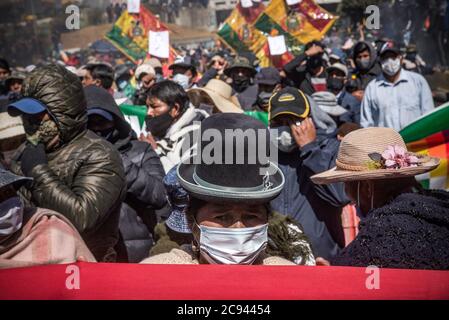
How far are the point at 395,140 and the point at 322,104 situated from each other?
3.20m

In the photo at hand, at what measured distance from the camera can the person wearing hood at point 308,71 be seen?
25.6 feet

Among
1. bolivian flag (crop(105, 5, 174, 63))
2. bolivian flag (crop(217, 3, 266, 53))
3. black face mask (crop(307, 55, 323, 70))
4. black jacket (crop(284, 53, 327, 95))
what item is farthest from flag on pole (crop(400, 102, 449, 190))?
bolivian flag (crop(105, 5, 174, 63))

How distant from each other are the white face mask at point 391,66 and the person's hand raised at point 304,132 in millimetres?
2900

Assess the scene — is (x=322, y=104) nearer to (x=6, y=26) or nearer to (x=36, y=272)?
(x=36, y=272)

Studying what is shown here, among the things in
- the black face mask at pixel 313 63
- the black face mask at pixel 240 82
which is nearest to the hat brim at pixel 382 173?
the black face mask at pixel 313 63

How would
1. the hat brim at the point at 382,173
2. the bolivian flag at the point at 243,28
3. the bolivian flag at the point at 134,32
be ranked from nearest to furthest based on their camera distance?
the hat brim at the point at 382,173
the bolivian flag at the point at 134,32
the bolivian flag at the point at 243,28

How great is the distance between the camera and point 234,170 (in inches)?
81.4

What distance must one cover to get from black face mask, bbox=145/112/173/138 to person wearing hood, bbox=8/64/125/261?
5.17 feet

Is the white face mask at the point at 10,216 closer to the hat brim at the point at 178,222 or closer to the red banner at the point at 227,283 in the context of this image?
the red banner at the point at 227,283

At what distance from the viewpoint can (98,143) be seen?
9.14ft

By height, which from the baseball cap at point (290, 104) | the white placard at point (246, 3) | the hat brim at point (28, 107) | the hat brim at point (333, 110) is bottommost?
the hat brim at point (333, 110)

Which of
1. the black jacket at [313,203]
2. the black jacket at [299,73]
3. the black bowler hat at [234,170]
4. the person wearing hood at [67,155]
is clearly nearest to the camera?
the black bowler hat at [234,170]
